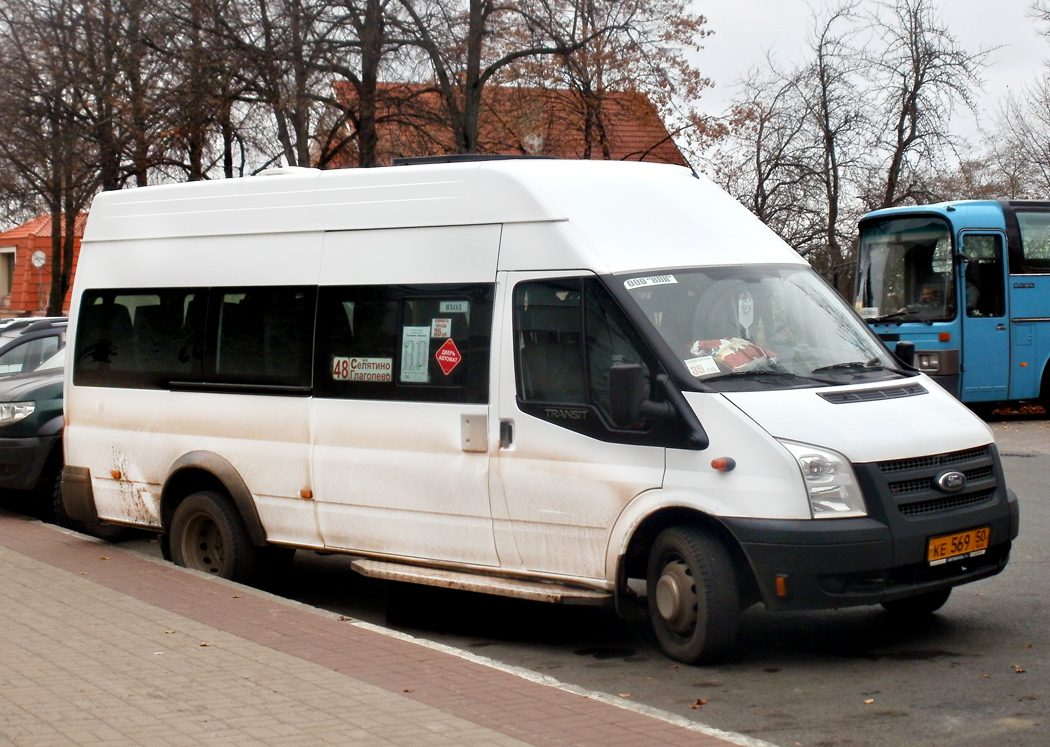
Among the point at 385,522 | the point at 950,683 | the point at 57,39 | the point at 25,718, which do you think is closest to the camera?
the point at 25,718

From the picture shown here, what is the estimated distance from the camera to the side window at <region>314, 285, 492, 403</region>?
23.5 feet

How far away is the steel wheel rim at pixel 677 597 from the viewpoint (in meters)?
6.31

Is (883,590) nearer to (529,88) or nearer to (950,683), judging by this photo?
(950,683)

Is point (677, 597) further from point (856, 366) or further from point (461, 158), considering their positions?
point (461, 158)

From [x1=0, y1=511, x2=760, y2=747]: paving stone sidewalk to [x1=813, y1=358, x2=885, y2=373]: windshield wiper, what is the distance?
7.21 feet

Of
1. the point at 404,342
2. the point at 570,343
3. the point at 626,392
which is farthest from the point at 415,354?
the point at 626,392

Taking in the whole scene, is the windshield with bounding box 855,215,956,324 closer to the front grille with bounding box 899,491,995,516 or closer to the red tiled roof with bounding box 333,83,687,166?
the red tiled roof with bounding box 333,83,687,166

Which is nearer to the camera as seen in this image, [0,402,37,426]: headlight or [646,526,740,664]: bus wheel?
[646,526,740,664]: bus wheel

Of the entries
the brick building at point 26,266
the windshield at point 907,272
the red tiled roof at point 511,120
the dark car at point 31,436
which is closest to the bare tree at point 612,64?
the red tiled roof at point 511,120

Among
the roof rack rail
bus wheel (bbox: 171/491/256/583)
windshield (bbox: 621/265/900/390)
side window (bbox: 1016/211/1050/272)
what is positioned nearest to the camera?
windshield (bbox: 621/265/900/390)

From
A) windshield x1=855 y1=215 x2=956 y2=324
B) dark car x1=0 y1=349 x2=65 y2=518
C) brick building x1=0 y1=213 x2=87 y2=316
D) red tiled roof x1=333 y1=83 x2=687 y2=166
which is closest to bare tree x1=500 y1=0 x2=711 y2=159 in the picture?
red tiled roof x1=333 y1=83 x2=687 y2=166

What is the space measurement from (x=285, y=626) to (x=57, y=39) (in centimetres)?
2572

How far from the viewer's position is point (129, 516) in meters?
9.16

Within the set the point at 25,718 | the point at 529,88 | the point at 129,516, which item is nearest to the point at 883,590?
the point at 25,718
